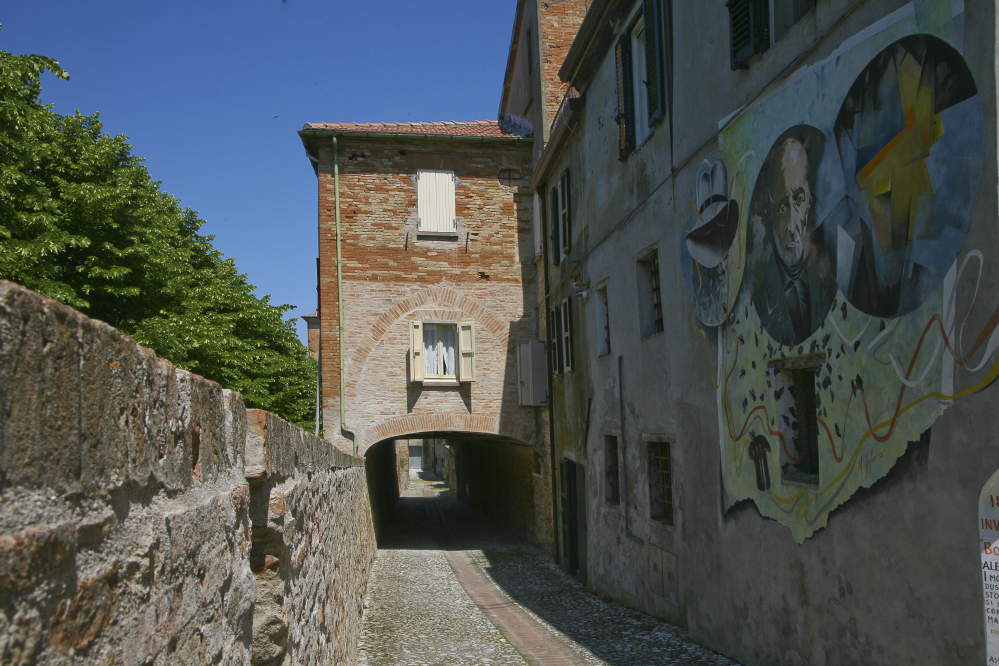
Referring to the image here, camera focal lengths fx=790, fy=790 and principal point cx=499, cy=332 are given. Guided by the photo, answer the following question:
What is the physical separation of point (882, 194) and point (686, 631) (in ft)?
18.2

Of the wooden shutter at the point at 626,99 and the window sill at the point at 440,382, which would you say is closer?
the wooden shutter at the point at 626,99

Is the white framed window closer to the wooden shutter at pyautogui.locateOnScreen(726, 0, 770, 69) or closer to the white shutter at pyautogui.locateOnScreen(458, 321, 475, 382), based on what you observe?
the wooden shutter at pyautogui.locateOnScreen(726, 0, 770, 69)

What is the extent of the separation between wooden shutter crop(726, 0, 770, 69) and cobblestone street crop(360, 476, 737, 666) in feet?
18.5

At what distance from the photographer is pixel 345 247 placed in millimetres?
17266

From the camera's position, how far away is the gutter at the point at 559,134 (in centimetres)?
1342

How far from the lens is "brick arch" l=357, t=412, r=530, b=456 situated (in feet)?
55.3

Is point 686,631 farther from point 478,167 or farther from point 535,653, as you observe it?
point 478,167

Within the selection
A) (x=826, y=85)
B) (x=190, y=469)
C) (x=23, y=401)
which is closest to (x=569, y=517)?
(x=826, y=85)

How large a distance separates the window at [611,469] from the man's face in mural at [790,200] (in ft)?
19.2

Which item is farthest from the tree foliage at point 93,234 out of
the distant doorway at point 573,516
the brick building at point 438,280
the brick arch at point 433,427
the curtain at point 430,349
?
the distant doorway at point 573,516

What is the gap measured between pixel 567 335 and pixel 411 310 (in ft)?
13.9

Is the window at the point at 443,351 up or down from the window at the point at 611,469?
up

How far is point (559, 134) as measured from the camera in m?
14.5

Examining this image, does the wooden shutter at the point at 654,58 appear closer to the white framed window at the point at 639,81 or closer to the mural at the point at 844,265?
the white framed window at the point at 639,81
